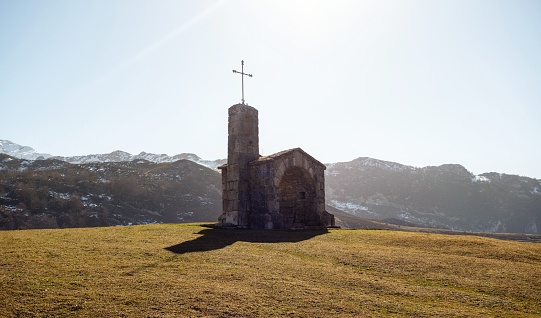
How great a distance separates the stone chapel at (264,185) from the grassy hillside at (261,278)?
25.5 feet

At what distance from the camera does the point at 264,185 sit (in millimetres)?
22484

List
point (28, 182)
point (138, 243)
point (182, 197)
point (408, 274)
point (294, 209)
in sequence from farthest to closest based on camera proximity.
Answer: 1. point (182, 197)
2. point (28, 182)
3. point (294, 209)
4. point (138, 243)
5. point (408, 274)

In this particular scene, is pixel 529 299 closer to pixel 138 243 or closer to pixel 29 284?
pixel 29 284

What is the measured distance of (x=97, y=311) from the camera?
22.0 feet

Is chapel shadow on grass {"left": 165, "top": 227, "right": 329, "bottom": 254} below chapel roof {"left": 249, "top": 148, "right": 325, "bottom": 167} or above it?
below

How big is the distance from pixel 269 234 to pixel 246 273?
860 centimetres

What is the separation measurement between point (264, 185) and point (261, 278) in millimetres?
13365

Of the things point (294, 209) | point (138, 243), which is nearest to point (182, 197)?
point (294, 209)

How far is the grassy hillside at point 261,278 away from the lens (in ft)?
23.5

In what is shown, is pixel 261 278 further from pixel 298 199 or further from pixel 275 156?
pixel 298 199

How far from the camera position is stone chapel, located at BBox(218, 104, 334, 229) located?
73.0 ft

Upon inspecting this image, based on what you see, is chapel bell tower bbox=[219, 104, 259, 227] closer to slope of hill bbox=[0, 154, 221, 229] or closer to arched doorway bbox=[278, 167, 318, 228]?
arched doorway bbox=[278, 167, 318, 228]

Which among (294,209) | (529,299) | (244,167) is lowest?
(529,299)

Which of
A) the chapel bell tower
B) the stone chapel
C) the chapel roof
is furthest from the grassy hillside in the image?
the chapel roof
